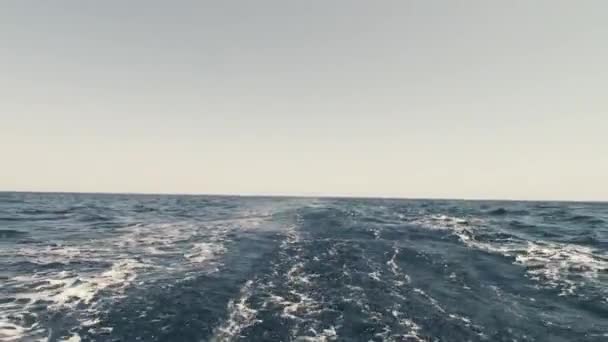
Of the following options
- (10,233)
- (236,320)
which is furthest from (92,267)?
(10,233)

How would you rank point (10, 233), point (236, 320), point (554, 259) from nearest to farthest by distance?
1. point (236, 320)
2. point (554, 259)
3. point (10, 233)

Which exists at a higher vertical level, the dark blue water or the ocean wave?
the dark blue water

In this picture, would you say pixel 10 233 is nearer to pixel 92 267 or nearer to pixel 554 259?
pixel 92 267

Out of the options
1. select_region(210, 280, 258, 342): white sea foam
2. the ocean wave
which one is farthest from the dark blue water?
the ocean wave

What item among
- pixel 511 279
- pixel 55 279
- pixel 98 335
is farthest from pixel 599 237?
pixel 55 279

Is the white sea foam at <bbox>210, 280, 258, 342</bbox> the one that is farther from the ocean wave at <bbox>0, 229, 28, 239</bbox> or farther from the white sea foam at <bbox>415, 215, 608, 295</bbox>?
the ocean wave at <bbox>0, 229, 28, 239</bbox>

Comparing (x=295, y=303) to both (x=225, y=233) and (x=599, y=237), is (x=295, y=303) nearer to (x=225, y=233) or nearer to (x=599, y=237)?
(x=225, y=233)

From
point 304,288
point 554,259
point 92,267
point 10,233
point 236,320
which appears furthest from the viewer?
point 10,233

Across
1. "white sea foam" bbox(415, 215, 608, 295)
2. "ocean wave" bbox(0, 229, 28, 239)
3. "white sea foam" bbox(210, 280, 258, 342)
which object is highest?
"white sea foam" bbox(415, 215, 608, 295)

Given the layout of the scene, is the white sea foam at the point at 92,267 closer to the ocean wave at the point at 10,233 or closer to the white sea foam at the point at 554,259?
the ocean wave at the point at 10,233
